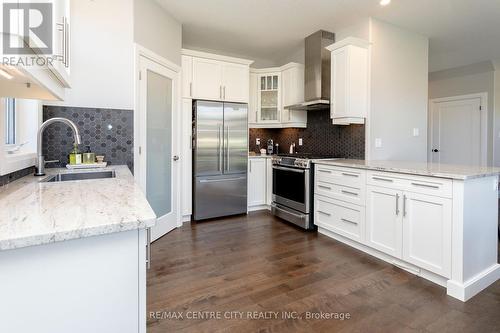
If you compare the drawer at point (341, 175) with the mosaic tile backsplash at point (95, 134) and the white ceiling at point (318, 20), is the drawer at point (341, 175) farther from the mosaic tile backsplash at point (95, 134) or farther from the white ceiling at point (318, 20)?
the mosaic tile backsplash at point (95, 134)

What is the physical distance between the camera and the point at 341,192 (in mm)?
3115

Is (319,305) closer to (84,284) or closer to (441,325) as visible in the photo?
(441,325)

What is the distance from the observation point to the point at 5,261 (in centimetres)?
69

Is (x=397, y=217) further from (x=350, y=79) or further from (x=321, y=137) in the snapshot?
(x=321, y=137)

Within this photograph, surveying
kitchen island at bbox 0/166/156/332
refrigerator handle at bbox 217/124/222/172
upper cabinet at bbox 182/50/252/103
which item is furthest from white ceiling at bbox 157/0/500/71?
kitchen island at bbox 0/166/156/332

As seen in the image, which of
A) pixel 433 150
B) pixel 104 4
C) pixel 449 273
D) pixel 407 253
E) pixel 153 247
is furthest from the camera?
pixel 433 150

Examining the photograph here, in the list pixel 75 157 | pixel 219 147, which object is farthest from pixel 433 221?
pixel 75 157

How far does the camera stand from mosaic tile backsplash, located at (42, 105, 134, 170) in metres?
2.56

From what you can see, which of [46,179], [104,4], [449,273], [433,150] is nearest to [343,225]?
[449,273]

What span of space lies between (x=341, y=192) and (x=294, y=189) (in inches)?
31.4

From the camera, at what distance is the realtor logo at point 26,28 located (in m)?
0.66

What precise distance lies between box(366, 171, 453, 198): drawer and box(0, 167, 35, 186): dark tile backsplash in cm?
279

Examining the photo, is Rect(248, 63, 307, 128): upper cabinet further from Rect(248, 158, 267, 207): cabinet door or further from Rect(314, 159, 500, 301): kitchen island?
Rect(314, 159, 500, 301): kitchen island

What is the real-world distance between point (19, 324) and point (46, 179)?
1.29m
